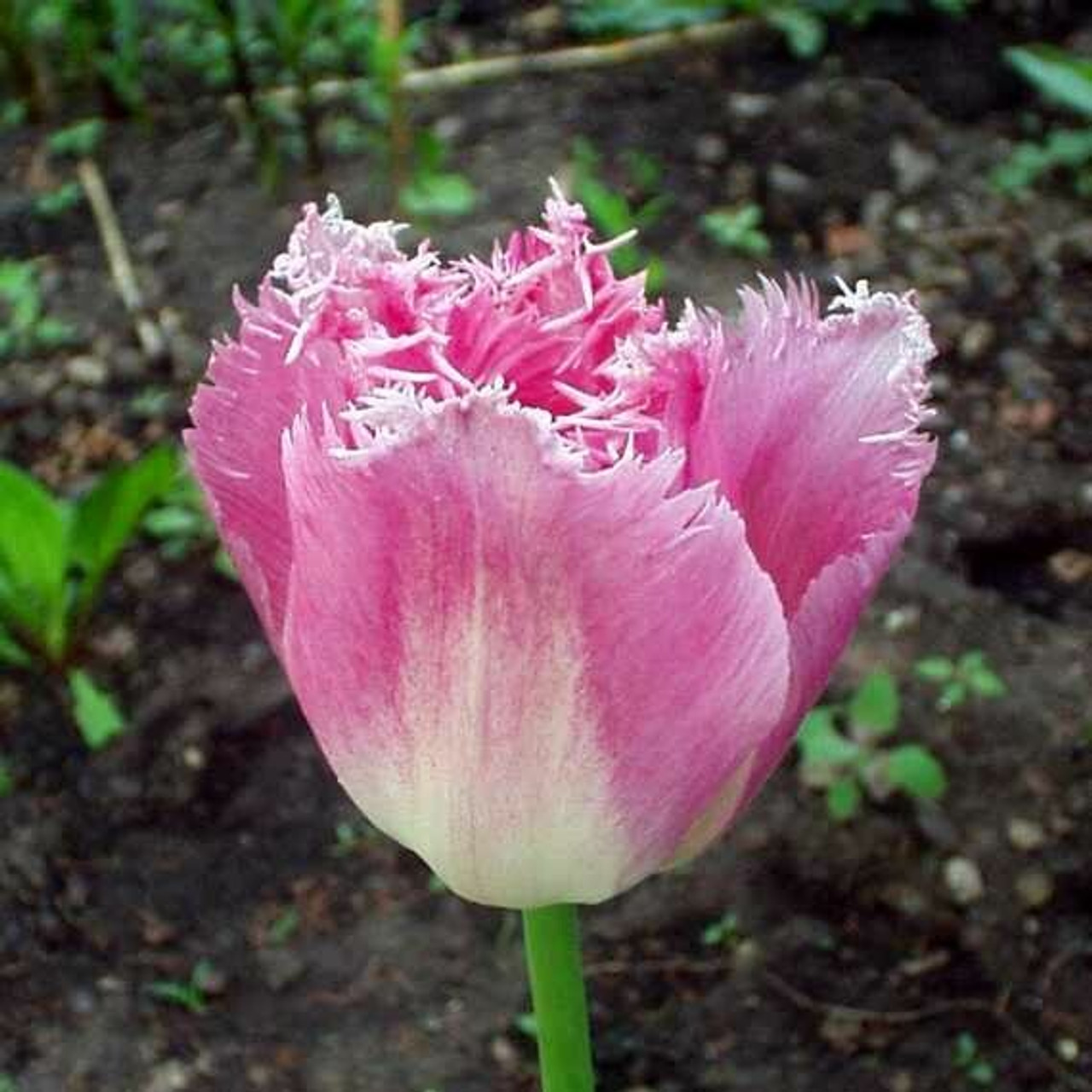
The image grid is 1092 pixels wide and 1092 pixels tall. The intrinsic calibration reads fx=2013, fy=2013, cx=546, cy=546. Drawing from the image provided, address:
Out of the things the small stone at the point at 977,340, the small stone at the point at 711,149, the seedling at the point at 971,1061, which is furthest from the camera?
the small stone at the point at 711,149

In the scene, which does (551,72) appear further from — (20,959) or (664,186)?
(20,959)

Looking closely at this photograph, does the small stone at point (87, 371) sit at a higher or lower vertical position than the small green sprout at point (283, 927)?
higher

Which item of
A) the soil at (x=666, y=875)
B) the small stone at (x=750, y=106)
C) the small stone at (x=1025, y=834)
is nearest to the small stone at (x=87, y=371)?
the soil at (x=666, y=875)

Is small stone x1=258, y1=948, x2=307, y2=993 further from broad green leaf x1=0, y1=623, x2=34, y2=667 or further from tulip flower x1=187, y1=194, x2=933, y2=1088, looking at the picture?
tulip flower x1=187, y1=194, x2=933, y2=1088

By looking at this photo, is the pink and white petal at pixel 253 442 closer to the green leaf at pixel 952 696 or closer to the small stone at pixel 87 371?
the green leaf at pixel 952 696

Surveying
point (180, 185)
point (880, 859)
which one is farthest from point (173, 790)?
point (180, 185)
